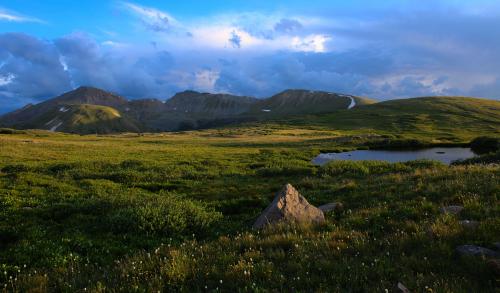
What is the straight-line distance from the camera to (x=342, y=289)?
6359 mm

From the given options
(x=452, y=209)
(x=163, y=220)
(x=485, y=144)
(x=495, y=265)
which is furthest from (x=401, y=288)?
(x=485, y=144)

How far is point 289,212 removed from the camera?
12.3 meters

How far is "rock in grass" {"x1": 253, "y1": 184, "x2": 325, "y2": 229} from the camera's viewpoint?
11805 mm

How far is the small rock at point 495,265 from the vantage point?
6.42 meters

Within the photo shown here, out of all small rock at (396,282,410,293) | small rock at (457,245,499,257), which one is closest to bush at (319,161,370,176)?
small rock at (457,245,499,257)

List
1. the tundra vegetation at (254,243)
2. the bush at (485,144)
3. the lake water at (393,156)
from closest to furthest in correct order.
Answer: the tundra vegetation at (254,243), the lake water at (393,156), the bush at (485,144)

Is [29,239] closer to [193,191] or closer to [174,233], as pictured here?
[174,233]

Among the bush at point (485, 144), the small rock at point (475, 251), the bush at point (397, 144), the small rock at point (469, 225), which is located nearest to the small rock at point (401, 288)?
the small rock at point (475, 251)

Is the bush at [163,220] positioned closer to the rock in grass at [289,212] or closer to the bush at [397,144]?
the rock in grass at [289,212]

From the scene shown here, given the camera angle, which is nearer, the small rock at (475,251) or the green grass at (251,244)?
the green grass at (251,244)

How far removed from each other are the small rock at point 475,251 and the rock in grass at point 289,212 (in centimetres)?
441

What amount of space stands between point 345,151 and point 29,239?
219ft

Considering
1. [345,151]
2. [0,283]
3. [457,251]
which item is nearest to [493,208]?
[457,251]

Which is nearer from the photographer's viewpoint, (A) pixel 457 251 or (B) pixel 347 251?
(A) pixel 457 251
